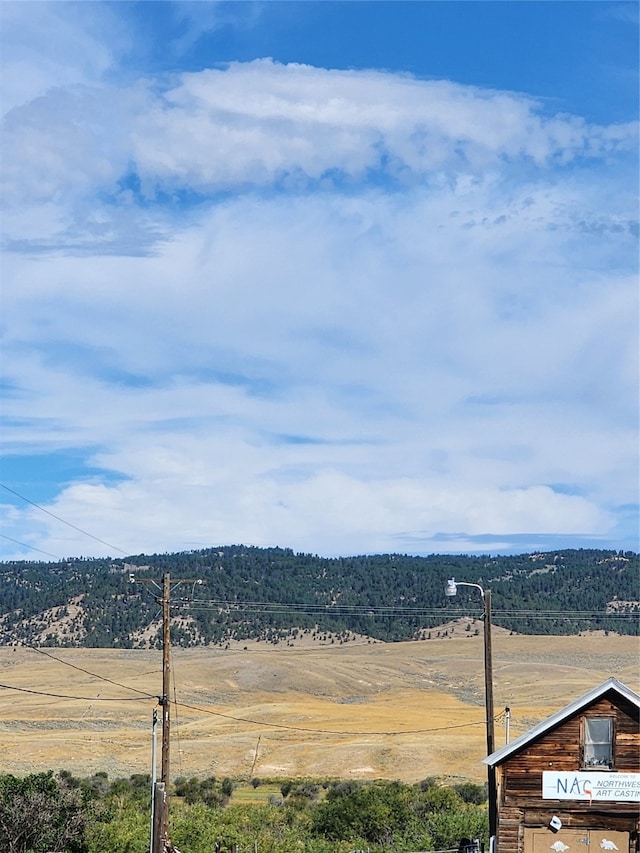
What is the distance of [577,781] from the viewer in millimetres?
27531

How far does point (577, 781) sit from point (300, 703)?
79316mm

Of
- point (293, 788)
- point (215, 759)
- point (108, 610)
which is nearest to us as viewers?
point (293, 788)

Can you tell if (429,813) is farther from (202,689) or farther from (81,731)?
(202,689)

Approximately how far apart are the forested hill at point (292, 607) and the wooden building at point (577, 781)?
116 metres

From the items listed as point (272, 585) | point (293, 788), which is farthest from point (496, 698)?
point (272, 585)

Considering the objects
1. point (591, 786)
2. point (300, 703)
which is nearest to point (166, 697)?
point (591, 786)

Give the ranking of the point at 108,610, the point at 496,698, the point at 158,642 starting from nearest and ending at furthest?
the point at 496,698 → the point at 158,642 → the point at 108,610

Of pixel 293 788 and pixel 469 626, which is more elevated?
pixel 469 626

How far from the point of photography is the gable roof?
1067 inches

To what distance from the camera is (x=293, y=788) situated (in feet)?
183

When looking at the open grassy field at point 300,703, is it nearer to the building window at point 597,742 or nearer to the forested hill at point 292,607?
the forested hill at point 292,607

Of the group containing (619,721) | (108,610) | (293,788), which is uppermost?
(108,610)

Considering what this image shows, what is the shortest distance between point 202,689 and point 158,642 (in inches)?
1335

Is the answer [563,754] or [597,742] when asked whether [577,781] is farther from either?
[597,742]
